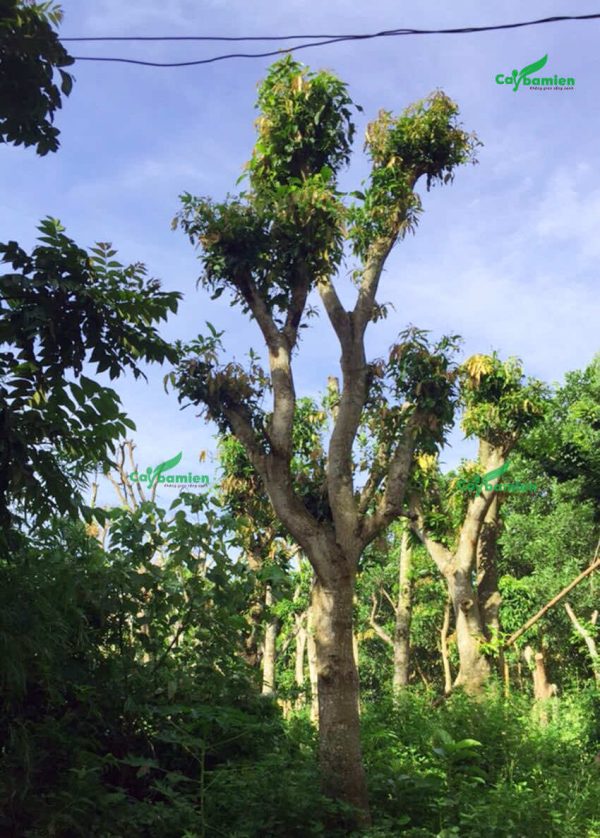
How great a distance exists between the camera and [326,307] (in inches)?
444

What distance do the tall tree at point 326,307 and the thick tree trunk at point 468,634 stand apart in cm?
657

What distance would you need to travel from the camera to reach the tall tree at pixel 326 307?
382 inches

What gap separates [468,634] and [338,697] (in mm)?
8794

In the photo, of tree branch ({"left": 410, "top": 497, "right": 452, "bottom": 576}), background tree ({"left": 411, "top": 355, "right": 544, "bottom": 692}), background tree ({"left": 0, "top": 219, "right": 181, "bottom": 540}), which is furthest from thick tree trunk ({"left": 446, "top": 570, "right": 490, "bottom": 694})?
background tree ({"left": 0, "top": 219, "right": 181, "bottom": 540})

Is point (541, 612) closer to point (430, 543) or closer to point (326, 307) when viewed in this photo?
point (430, 543)

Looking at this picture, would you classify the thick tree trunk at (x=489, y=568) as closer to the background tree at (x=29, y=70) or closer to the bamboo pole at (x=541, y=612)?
the bamboo pole at (x=541, y=612)

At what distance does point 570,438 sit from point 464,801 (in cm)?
1076

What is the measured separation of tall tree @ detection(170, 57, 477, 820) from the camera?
31.8 feet

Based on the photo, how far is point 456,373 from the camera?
11.3 m

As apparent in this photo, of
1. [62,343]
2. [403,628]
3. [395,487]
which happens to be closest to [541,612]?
[403,628]

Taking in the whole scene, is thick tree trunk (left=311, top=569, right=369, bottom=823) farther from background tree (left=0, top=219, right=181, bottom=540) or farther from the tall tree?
background tree (left=0, top=219, right=181, bottom=540)

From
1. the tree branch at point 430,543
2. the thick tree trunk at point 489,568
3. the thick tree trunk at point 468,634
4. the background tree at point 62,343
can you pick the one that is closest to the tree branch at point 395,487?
the background tree at point 62,343

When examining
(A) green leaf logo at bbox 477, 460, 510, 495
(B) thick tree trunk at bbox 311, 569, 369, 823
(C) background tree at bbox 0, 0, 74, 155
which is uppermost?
(A) green leaf logo at bbox 477, 460, 510, 495

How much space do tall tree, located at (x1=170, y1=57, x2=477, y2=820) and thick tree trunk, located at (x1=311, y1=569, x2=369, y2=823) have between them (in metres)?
0.02
